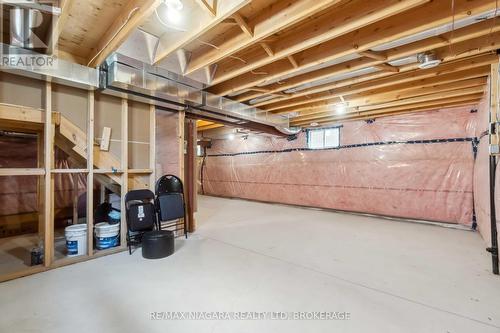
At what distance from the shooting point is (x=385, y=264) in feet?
8.18

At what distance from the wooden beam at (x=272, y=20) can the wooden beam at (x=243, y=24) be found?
36 millimetres

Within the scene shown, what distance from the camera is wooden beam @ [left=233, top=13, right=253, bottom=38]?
6.08 ft

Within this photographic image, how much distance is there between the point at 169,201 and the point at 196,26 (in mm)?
2172

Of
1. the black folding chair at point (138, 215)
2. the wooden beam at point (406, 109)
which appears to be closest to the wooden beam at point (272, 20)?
the black folding chair at point (138, 215)

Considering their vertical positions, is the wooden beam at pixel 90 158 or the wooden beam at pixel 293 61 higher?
the wooden beam at pixel 293 61

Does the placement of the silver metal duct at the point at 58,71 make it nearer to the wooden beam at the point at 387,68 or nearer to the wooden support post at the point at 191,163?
the wooden support post at the point at 191,163

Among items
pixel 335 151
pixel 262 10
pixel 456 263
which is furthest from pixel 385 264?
pixel 335 151

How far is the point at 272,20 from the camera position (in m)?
1.87

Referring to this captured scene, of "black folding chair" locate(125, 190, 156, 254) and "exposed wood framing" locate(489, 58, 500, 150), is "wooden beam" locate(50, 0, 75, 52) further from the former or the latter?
"exposed wood framing" locate(489, 58, 500, 150)

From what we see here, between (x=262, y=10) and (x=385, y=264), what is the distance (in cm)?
282

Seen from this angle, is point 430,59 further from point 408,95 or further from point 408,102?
point 408,102

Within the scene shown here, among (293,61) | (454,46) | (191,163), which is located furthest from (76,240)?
(454,46)

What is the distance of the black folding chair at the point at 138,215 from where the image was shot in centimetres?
280

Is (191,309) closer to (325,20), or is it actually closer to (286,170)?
(325,20)
